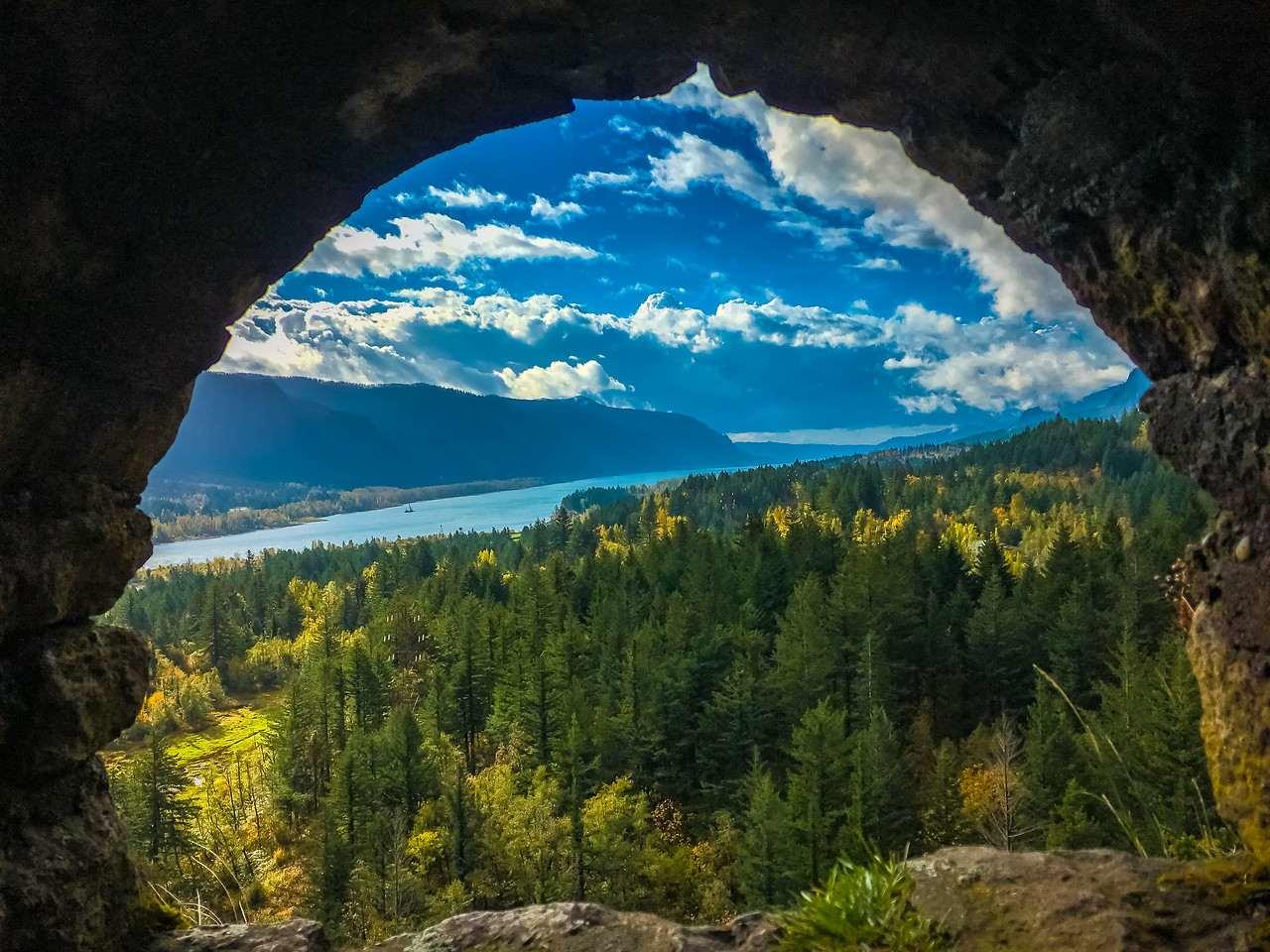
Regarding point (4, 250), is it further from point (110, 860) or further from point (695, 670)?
point (695, 670)

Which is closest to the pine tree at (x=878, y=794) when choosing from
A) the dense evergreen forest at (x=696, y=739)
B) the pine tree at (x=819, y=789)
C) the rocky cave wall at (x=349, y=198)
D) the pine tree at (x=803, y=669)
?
the dense evergreen forest at (x=696, y=739)

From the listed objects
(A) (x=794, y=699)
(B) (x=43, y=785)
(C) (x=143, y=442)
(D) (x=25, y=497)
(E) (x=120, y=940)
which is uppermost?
(C) (x=143, y=442)

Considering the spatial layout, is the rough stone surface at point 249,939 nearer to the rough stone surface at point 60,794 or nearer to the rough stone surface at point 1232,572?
the rough stone surface at point 60,794

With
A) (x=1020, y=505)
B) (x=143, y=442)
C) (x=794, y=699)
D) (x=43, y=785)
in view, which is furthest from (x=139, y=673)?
(x=1020, y=505)

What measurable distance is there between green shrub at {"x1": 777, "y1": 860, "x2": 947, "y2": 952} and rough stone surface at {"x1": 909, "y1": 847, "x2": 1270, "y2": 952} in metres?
0.21

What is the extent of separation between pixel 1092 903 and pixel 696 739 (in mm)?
39085

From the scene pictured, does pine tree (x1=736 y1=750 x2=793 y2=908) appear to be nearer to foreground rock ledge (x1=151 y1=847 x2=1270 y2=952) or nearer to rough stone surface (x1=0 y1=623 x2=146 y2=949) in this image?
foreground rock ledge (x1=151 y1=847 x2=1270 y2=952)

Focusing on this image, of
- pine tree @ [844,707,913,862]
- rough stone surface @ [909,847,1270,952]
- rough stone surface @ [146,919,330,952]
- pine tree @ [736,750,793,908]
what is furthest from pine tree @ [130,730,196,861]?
rough stone surface @ [909,847,1270,952]

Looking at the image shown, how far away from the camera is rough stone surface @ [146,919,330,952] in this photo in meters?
6.48

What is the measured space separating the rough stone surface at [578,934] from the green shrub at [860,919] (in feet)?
1.17

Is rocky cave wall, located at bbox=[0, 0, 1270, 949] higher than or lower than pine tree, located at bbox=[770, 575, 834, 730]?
higher

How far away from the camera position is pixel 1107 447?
15512cm

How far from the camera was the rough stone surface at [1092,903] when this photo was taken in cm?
546

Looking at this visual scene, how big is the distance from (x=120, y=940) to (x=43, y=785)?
1.58 metres
